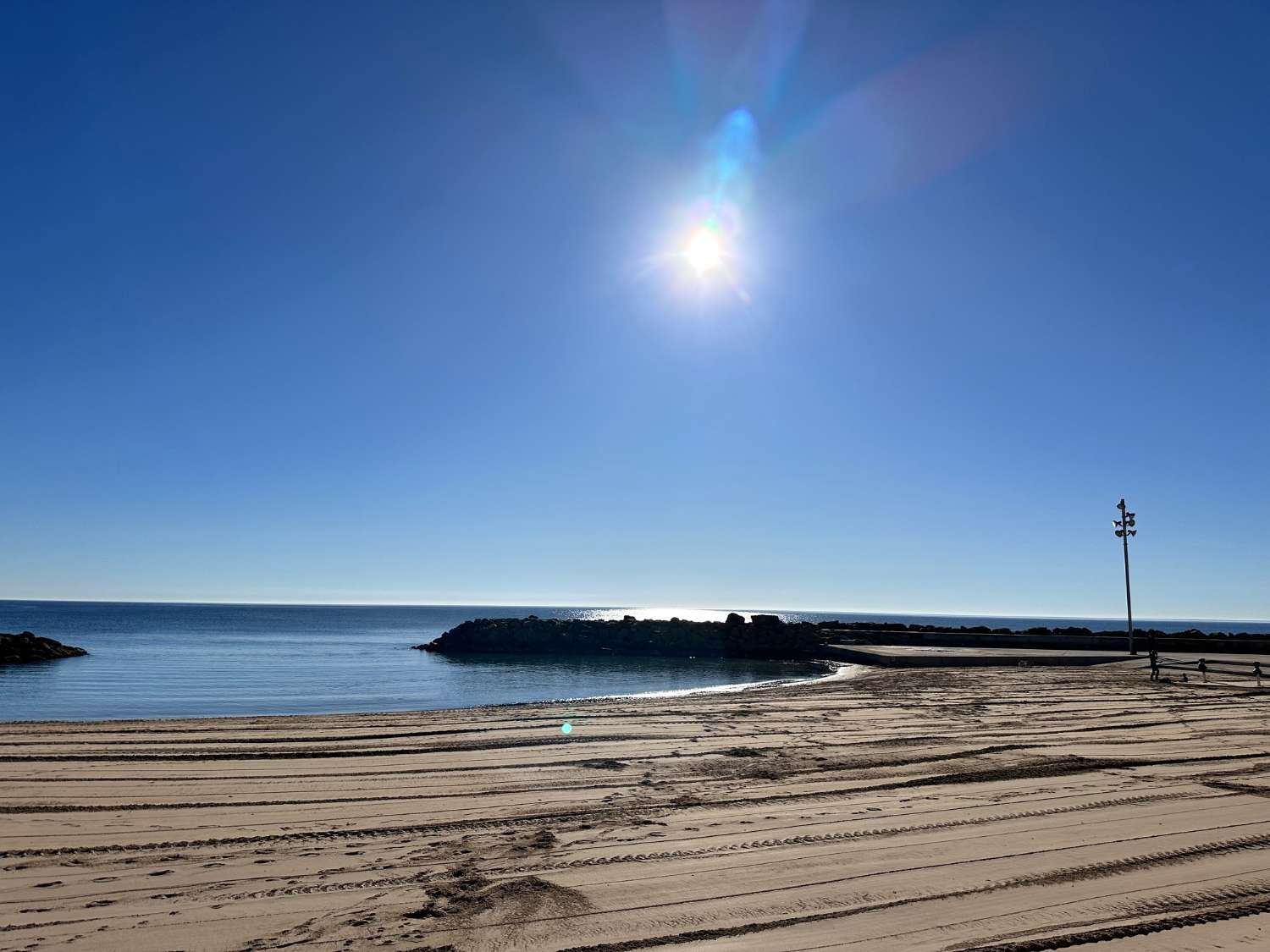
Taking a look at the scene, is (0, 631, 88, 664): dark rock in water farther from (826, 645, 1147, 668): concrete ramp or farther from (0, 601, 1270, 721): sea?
(826, 645, 1147, 668): concrete ramp

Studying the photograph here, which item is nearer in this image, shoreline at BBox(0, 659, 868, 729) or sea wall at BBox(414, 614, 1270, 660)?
shoreline at BBox(0, 659, 868, 729)

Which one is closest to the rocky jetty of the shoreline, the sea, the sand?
→ the sea

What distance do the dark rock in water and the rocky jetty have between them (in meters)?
23.7

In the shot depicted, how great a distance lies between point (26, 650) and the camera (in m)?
42.1

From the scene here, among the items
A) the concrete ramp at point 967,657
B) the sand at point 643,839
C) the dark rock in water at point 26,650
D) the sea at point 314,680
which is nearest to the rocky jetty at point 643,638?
the sea at point 314,680

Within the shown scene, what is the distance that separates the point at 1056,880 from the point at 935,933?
1579 mm

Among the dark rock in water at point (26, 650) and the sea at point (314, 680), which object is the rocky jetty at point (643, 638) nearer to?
the sea at point (314, 680)

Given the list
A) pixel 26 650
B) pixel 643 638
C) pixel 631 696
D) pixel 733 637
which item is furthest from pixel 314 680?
pixel 733 637

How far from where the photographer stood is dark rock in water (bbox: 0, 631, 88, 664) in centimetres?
4128

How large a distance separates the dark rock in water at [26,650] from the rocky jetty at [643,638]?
23662 mm

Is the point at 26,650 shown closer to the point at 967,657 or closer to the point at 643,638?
the point at 643,638

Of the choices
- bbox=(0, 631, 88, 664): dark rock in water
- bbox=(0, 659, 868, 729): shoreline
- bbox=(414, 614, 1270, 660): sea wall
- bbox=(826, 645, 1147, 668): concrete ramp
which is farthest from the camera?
bbox=(0, 631, 88, 664): dark rock in water

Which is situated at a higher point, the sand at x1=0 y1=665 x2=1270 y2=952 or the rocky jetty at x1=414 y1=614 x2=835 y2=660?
the sand at x1=0 y1=665 x2=1270 y2=952

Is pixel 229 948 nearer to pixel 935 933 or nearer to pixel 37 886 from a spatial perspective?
pixel 37 886
